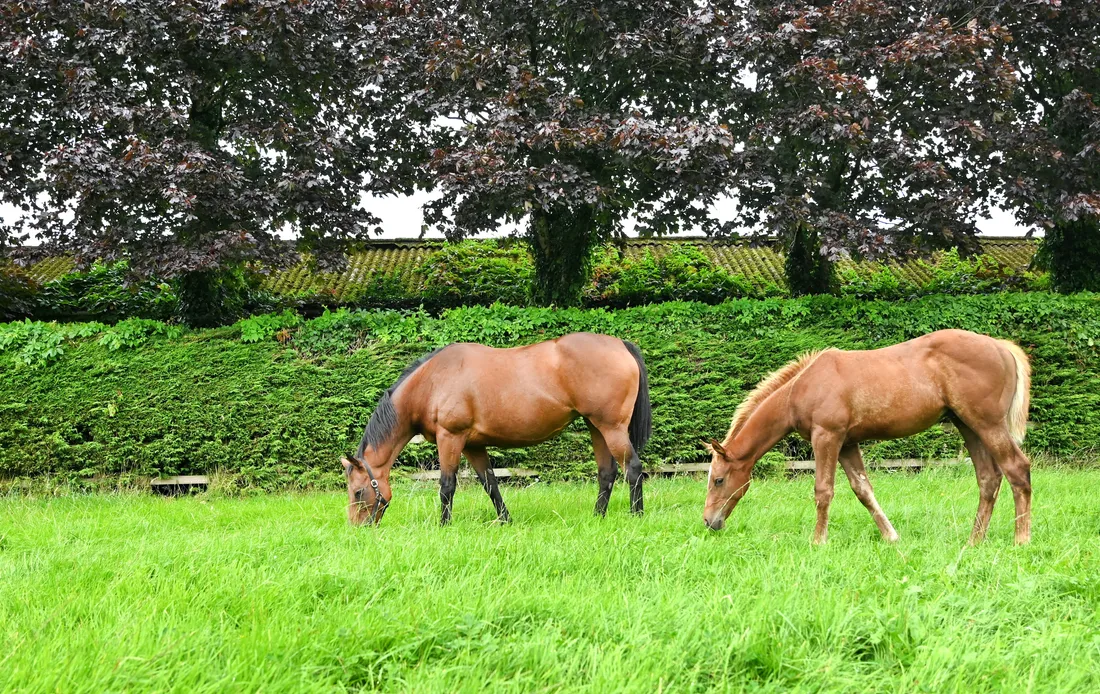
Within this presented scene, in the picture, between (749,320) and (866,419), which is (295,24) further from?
(866,419)

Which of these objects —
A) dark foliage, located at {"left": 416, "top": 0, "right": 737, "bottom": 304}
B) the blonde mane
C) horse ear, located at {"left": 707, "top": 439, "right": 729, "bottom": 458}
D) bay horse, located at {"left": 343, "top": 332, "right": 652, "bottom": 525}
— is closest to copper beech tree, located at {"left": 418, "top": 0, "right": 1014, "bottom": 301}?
dark foliage, located at {"left": 416, "top": 0, "right": 737, "bottom": 304}

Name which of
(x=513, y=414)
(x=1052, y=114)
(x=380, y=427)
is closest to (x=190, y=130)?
(x=380, y=427)

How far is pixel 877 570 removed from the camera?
15.1ft

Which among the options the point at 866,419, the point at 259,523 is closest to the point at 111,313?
the point at 259,523

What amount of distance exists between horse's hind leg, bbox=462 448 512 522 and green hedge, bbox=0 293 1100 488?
9.38 feet

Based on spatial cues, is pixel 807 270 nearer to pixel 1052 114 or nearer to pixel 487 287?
pixel 1052 114

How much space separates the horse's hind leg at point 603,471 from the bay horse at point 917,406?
1.34 metres

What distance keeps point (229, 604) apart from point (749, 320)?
28.7 ft

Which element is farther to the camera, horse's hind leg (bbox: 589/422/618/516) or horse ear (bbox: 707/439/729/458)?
horse's hind leg (bbox: 589/422/618/516)

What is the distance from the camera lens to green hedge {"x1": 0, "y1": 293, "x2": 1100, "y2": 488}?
1044 cm

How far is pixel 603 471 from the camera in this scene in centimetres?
756

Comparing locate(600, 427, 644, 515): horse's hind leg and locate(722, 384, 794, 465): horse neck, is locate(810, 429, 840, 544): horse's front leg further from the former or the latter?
locate(600, 427, 644, 515): horse's hind leg

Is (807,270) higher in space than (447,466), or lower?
higher

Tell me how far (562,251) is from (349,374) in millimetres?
4801
